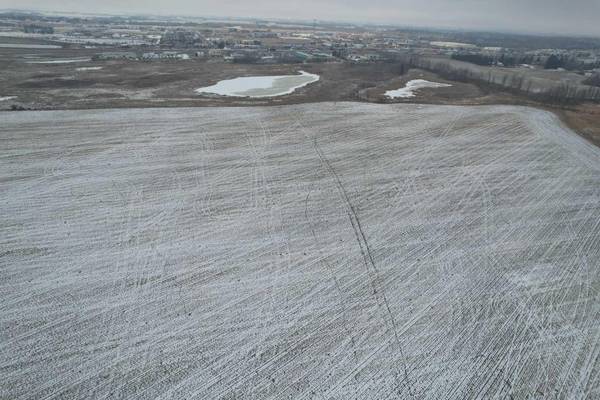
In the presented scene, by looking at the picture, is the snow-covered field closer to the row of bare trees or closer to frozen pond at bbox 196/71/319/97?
frozen pond at bbox 196/71/319/97

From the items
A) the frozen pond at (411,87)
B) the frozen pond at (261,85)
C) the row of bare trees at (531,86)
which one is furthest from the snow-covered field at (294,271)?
the row of bare trees at (531,86)

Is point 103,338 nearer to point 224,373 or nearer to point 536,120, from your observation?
point 224,373

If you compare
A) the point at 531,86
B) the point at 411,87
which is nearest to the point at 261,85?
the point at 411,87

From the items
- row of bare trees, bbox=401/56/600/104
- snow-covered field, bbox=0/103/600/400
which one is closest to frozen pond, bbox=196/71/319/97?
snow-covered field, bbox=0/103/600/400

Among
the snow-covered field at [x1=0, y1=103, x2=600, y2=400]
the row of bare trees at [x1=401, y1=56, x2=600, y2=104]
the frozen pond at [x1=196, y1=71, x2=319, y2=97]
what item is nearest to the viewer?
the snow-covered field at [x1=0, y1=103, x2=600, y2=400]

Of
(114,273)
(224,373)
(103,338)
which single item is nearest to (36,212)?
(114,273)

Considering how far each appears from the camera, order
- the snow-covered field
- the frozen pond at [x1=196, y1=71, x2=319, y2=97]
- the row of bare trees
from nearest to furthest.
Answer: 1. the snow-covered field
2. the frozen pond at [x1=196, y1=71, x2=319, y2=97]
3. the row of bare trees

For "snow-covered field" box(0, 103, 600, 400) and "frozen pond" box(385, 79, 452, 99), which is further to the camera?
"frozen pond" box(385, 79, 452, 99)

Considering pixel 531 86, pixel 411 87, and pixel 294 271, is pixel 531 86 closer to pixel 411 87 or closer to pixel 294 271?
pixel 411 87
